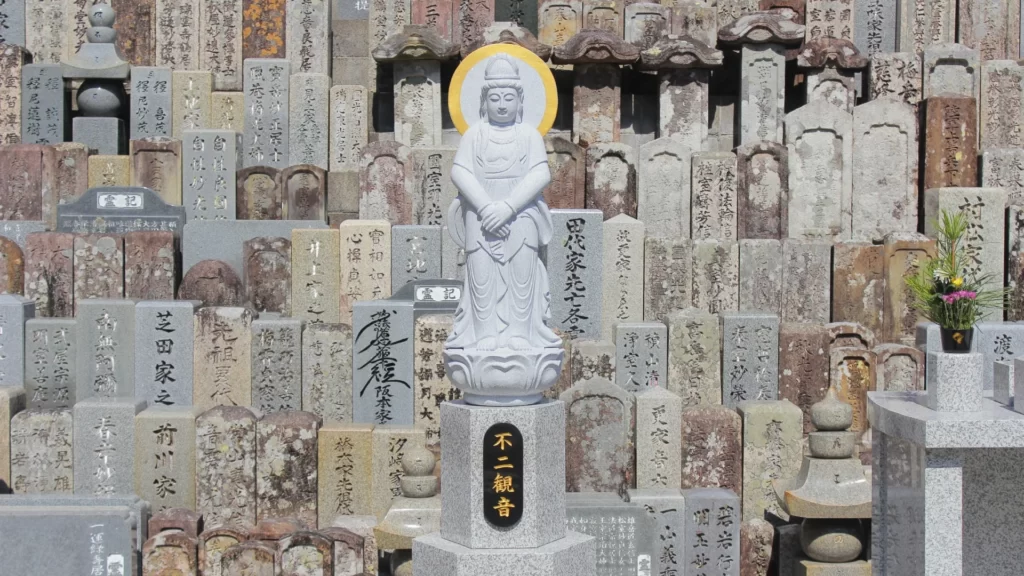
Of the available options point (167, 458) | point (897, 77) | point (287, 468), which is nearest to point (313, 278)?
point (287, 468)

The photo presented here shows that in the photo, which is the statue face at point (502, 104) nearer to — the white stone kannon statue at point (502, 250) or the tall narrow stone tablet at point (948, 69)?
the white stone kannon statue at point (502, 250)

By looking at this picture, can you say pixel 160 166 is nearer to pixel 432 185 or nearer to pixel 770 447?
pixel 432 185

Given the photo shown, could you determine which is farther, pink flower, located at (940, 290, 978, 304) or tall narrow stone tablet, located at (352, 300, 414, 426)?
tall narrow stone tablet, located at (352, 300, 414, 426)

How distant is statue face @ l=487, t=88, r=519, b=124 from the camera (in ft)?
27.4

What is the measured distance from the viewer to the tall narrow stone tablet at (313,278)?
1332 centimetres

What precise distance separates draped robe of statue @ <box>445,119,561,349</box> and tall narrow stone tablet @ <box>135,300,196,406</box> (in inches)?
183

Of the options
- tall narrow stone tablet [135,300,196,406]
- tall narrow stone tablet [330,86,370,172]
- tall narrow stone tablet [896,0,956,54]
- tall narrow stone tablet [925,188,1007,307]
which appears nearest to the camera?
tall narrow stone tablet [135,300,196,406]

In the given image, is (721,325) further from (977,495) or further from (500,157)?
(500,157)

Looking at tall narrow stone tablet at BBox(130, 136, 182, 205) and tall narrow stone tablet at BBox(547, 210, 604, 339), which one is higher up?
tall narrow stone tablet at BBox(130, 136, 182, 205)

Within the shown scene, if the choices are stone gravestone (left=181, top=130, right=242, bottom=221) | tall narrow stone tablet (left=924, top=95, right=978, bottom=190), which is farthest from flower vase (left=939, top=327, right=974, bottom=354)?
stone gravestone (left=181, top=130, right=242, bottom=221)

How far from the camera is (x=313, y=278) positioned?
524 inches

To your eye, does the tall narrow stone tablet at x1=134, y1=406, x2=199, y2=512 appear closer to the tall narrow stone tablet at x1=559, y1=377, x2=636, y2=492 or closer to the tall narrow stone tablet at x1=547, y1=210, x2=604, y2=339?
the tall narrow stone tablet at x1=559, y1=377, x2=636, y2=492

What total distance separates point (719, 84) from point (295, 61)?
576 centimetres

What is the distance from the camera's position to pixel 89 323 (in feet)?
40.1
